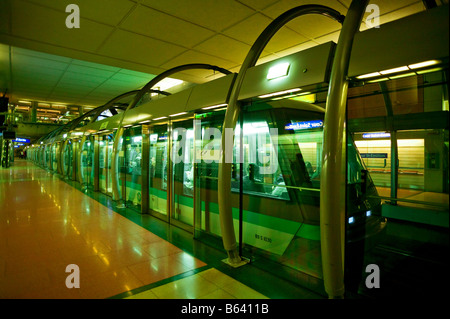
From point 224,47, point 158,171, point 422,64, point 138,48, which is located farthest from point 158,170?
point 422,64

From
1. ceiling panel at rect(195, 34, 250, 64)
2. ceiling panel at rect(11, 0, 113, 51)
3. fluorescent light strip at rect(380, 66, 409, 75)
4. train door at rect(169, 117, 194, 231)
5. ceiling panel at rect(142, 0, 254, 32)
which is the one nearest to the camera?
fluorescent light strip at rect(380, 66, 409, 75)

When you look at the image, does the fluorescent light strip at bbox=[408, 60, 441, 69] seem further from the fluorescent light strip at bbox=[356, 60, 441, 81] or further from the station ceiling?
the station ceiling

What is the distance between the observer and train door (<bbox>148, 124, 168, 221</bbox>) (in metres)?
6.02

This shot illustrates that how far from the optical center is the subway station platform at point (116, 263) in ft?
9.22

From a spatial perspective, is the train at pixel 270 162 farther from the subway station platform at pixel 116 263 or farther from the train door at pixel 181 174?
the subway station platform at pixel 116 263

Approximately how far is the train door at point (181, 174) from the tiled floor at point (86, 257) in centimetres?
84

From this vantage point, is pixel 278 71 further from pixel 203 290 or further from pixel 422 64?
pixel 203 290

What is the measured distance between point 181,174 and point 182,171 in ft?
0.25

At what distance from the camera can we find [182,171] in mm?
5602

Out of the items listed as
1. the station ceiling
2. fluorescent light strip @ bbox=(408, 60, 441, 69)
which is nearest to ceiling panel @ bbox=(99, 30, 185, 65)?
the station ceiling

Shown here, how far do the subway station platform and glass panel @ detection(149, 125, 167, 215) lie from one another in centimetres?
50

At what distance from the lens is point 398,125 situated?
3.87 metres
